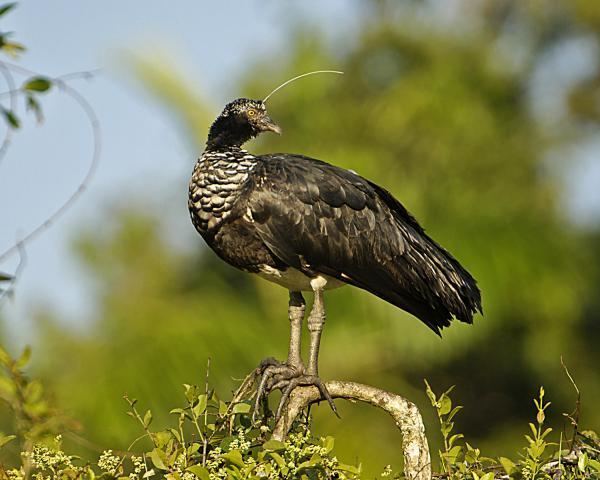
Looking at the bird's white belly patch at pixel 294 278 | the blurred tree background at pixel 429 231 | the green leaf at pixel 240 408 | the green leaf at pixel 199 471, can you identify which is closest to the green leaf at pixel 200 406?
the green leaf at pixel 240 408

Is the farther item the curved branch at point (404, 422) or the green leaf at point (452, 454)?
the curved branch at point (404, 422)

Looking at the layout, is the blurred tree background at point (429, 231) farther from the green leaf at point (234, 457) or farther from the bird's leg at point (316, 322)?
the green leaf at point (234, 457)

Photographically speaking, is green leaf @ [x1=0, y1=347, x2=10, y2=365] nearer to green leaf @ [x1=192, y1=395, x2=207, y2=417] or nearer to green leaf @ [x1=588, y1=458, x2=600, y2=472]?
green leaf @ [x1=192, y1=395, x2=207, y2=417]

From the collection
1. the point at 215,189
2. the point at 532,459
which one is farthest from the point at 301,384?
the point at 532,459

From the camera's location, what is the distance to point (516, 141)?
14.9 meters

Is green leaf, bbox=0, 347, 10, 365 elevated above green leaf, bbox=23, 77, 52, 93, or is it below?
below

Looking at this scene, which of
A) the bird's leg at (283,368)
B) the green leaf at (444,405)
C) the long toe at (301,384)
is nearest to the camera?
the green leaf at (444,405)

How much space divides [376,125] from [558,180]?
109 inches

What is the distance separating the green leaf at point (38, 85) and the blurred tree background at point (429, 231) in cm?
537

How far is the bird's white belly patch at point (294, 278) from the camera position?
466 centimetres

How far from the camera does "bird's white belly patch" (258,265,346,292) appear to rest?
15.3 feet

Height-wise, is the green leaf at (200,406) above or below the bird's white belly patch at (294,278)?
below

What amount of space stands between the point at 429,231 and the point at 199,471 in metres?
6.81

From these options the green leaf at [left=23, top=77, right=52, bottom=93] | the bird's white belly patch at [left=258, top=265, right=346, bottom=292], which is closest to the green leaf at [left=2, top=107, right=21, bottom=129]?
the green leaf at [left=23, top=77, right=52, bottom=93]
